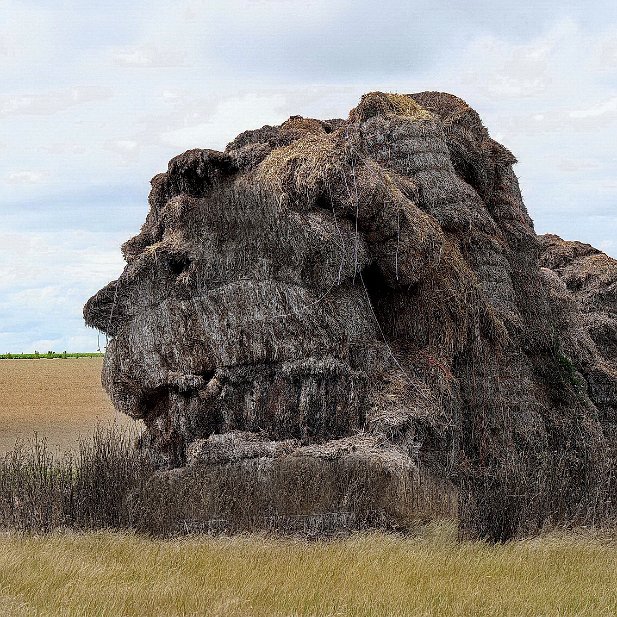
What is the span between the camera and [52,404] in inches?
1741

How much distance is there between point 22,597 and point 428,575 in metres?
4.37

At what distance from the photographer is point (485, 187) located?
2078 centimetres

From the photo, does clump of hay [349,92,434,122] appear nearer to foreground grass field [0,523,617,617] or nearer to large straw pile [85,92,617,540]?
large straw pile [85,92,617,540]

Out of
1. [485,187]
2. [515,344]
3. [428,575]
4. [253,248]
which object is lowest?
[428,575]

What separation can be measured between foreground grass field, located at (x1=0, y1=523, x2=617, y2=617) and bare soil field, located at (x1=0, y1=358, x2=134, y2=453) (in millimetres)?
10704

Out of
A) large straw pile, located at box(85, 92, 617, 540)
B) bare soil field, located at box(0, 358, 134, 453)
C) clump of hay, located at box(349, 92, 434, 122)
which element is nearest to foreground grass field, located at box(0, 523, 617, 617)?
large straw pile, located at box(85, 92, 617, 540)

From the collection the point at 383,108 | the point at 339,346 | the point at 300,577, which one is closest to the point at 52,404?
the point at 383,108

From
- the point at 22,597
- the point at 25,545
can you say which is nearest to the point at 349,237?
the point at 25,545

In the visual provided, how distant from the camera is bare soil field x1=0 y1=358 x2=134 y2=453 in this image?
32969 mm

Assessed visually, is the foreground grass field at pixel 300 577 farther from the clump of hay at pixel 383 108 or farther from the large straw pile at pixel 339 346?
the clump of hay at pixel 383 108

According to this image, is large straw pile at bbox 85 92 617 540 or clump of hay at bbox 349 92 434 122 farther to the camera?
clump of hay at bbox 349 92 434 122

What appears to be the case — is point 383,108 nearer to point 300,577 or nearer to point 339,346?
point 339,346

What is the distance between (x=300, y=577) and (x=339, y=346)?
5895 millimetres

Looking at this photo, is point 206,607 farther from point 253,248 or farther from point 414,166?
point 414,166
